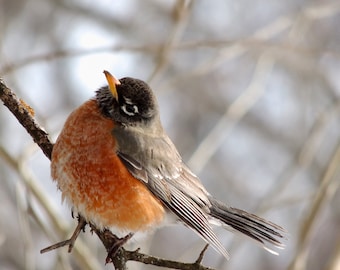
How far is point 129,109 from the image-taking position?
545cm

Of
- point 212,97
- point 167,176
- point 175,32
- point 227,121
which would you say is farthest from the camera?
point 212,97

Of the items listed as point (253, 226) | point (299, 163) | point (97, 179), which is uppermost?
point (97, 179)

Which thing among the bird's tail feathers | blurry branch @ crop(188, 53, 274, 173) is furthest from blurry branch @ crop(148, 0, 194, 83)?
the bird's tail feathers

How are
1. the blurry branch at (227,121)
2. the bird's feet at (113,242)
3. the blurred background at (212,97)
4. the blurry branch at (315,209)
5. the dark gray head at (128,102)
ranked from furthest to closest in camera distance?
the blurred background at (212,97) < the blurry branch at (227,121) < the blurry branch at (315,209) < the dark gray head at (128,102) < the bird's feet at (113,242)

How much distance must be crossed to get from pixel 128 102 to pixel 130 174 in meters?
0.54

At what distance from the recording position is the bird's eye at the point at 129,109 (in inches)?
213

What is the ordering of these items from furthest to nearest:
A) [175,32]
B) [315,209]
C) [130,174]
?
[175,32], [315,209], [130,174]

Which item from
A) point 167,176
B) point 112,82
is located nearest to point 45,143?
point 112,82

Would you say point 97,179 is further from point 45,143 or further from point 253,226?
point 253,226

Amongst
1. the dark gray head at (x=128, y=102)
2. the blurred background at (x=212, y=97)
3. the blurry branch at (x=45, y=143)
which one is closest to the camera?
the blurry branch at (x=45, y=143)

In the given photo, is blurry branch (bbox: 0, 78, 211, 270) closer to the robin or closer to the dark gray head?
the robin

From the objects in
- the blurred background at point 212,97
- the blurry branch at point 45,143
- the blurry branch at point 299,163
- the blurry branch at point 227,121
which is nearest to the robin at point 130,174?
the blurry branch at point 45,143

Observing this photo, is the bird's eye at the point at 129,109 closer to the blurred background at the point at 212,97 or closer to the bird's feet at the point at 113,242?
the bird's feet at the point at 113,242

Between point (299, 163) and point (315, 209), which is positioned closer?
point (315, 209)
